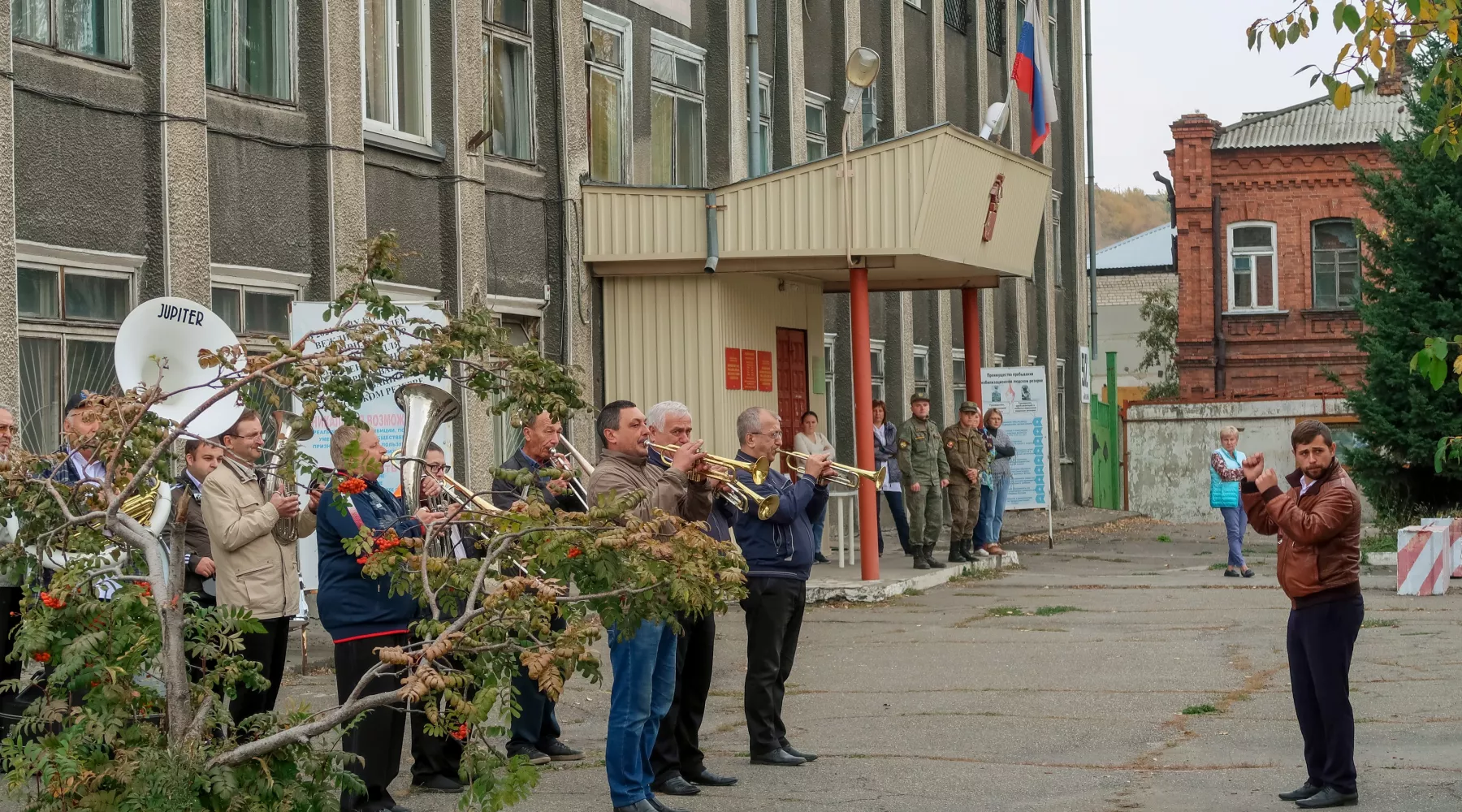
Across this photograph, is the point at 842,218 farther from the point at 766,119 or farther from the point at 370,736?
the point at 370,736

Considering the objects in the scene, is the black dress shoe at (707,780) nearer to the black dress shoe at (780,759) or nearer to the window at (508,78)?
the black dress shoe at (780,759)

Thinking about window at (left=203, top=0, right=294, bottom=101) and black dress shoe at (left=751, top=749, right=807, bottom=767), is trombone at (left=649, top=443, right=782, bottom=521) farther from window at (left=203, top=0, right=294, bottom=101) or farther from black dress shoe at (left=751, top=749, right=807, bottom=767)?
window at (left=203, top=0, right=294, bottom=101)

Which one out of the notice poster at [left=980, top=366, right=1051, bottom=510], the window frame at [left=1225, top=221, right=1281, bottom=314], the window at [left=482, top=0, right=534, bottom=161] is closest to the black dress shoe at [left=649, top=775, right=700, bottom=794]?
the window at [left=482, top=0, right=534, bottom=161]

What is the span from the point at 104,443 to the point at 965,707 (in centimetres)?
642

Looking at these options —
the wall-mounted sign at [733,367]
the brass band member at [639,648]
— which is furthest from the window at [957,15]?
the brass band member at [639,648]

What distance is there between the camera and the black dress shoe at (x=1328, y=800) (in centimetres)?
827

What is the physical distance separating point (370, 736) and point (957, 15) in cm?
2550

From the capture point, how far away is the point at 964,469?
2050 cm

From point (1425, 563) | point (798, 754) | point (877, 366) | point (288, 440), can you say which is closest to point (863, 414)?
point (1425, 563)

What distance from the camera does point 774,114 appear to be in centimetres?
2484

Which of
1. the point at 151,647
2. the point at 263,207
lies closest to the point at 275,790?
the point at 151,647

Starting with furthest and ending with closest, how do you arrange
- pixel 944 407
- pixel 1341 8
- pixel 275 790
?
pixel 944 407
pixel 1341 8
pixel 275 790

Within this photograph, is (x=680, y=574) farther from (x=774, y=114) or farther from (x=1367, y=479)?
(x=1367, y=479)

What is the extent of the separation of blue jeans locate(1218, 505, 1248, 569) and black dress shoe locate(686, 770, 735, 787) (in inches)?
464
